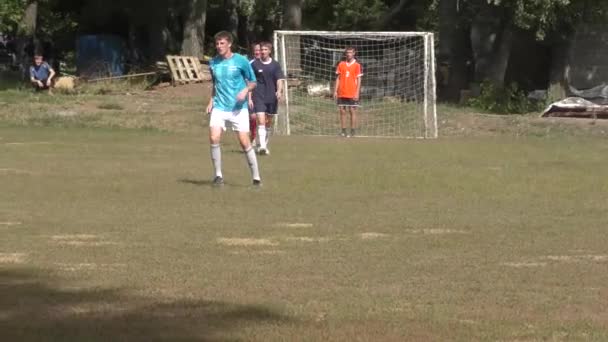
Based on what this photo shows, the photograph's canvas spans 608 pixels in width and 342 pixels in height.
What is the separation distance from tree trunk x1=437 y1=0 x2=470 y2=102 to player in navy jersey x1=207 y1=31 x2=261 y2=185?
21485 mm

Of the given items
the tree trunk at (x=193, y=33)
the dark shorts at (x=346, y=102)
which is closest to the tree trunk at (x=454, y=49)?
the tree trunk at (x=193, y=33)

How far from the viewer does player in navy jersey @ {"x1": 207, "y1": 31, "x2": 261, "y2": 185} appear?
15.5 m

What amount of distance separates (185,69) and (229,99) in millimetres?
24780

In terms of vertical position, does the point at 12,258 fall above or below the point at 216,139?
below

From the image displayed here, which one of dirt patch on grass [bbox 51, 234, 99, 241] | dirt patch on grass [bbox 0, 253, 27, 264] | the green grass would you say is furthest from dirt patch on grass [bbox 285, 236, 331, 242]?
dirt patch on grass [bbox 0, 253, 27, 264]

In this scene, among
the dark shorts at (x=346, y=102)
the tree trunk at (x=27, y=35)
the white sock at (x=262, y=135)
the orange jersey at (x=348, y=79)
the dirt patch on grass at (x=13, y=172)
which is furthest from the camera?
the tree trunk at (x=27, y=35)

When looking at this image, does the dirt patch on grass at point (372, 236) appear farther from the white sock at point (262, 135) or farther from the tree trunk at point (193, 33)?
the tree trunk at point (193, 33)

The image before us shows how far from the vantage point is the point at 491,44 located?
123ft

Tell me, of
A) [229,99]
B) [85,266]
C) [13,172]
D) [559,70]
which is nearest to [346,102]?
[13,172]

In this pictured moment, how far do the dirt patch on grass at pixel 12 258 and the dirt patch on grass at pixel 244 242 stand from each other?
1.74 m

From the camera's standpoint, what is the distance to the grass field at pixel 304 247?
7363mm

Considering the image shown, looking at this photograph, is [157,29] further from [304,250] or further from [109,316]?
[109,316]

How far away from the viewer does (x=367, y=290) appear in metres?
8.51

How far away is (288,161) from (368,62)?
14.6 meters
